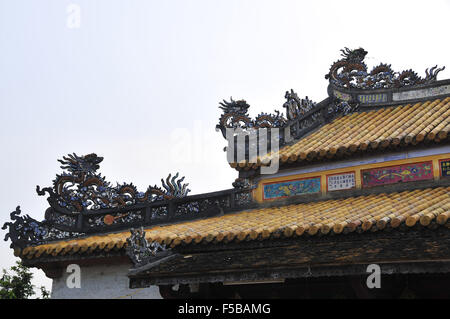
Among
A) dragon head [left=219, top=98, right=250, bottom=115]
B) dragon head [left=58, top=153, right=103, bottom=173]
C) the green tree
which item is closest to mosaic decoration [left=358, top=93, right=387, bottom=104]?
dragon head [left=219, top=98, right=250, bottom=115]

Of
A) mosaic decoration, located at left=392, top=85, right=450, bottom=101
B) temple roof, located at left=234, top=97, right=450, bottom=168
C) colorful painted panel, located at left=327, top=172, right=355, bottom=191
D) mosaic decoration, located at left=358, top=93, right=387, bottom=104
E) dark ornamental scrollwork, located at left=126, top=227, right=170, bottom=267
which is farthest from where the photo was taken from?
mosaic decoration, located at left=358, top=93, right=387, bottom=104

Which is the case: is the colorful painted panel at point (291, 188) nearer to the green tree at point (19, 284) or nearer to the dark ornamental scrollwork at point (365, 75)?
the dark ornamental scrollwork at point (365, 75)

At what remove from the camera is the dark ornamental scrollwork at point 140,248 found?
31.5 ft

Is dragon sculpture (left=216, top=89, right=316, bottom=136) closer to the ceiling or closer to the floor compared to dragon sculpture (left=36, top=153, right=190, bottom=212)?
closer to the ceiling

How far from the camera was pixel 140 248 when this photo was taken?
32.0ft

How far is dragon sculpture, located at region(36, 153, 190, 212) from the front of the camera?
12.6 m

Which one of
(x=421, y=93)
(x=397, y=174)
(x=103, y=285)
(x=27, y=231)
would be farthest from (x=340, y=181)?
(x=27, y=231)

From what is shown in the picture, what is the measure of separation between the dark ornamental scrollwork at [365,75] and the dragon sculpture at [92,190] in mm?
4542

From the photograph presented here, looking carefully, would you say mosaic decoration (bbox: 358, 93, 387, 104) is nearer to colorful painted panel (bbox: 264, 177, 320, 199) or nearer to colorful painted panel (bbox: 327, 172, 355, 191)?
colorful painted panel (bbox: 327, 172, 355, 191)

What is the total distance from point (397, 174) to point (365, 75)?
11.4 ft

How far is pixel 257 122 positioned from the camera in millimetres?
13141

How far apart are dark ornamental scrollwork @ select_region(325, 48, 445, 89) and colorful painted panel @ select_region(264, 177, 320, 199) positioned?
10.3 feet

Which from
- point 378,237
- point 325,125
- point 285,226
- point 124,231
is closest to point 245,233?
point 285,226
